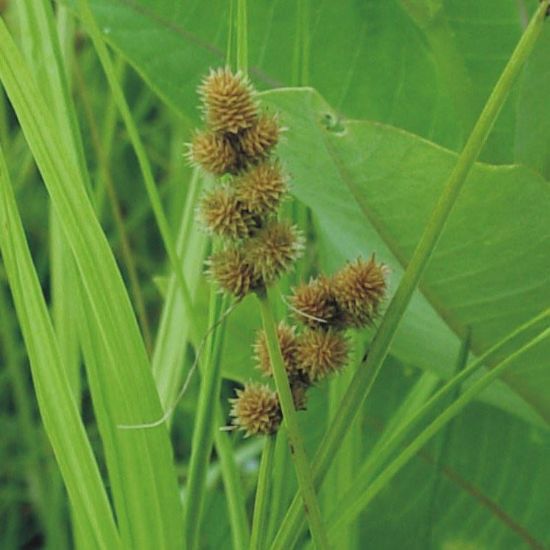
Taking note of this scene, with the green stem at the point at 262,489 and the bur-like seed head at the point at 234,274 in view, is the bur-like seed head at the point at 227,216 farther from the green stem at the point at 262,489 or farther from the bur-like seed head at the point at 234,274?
the green stem at the point at 262,489

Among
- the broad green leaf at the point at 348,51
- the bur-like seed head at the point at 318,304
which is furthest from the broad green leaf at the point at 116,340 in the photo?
the broad green leaf at the point at 348,51

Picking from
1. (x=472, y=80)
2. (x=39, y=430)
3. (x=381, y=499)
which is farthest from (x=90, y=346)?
(x=39, y=430)

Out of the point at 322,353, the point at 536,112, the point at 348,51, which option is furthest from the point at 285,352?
the point at 348,51

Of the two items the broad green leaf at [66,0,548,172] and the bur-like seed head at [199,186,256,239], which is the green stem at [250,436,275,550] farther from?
the broad green leaf at [66,0,548,172]

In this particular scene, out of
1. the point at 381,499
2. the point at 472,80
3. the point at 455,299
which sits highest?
the point at 472,80

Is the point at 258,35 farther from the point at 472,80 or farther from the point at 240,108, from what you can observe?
the point at 240,108

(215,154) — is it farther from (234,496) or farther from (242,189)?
(234,496)
